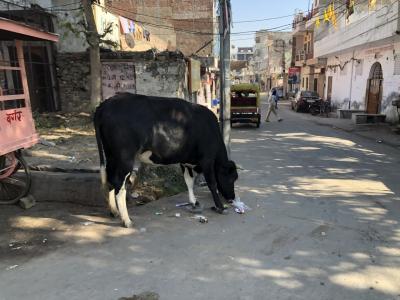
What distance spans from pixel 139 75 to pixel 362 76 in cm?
1582

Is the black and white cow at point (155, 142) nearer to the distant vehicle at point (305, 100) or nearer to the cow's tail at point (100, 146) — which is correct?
the cow's tail at point (100, 146)

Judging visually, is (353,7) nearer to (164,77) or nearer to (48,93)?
(164,77)

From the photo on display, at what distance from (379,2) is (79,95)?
13.6 meters

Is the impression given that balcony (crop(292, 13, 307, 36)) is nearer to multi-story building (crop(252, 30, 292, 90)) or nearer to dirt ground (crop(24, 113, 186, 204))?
multi-story building (crop(252, 30, 292, 90))

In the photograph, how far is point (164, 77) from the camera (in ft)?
36.7

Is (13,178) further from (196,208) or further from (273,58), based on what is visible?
(273,58)

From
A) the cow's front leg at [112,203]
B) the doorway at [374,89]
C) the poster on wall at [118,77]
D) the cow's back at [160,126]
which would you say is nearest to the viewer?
the cow's back at [160,126]

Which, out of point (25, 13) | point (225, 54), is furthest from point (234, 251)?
point (25, 13)

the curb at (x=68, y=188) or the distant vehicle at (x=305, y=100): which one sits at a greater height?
the curb at (x=68, y=188)

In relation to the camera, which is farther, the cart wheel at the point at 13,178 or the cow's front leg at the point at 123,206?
the cart wheel at the point at 13,178

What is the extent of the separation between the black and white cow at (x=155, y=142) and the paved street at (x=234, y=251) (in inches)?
19.0

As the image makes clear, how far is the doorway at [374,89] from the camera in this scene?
2042 centimetres

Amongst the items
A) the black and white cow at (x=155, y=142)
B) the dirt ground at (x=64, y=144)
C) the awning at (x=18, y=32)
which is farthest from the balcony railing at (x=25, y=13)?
the black and white cow at (x=155, y=142)

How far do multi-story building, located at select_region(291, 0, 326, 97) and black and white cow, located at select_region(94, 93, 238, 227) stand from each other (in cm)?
2663
